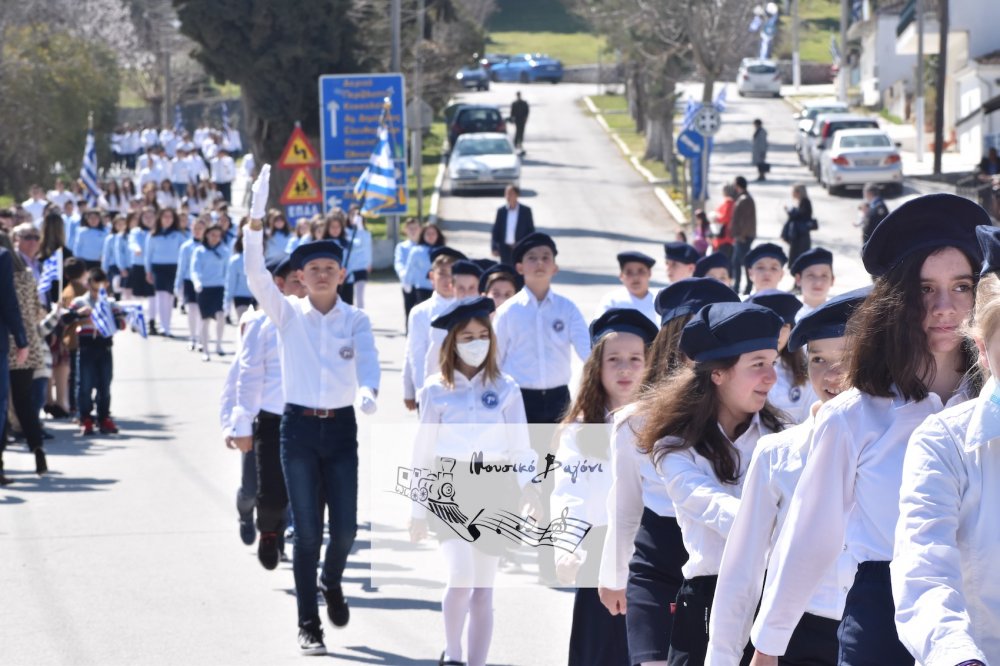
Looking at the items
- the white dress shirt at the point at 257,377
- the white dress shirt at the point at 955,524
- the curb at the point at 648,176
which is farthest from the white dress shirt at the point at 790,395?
the curb at the point at 648,176

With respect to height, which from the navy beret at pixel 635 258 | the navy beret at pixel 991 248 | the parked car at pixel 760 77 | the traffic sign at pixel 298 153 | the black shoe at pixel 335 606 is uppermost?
the parked car at pixel 760 77

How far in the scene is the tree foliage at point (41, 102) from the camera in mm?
47531

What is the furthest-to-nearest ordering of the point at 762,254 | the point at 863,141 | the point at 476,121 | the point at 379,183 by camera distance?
the point at 476,121
the point at 863,141
the point at 379,183
the point at 762,254

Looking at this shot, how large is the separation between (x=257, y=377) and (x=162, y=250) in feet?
51.0

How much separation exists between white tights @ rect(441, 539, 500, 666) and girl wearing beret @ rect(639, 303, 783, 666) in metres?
2.45

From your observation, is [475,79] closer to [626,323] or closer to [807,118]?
[807,118]

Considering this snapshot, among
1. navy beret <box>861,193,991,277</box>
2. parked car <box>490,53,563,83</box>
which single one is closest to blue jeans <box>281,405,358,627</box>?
navy beret <box>861,193,991,277</box>

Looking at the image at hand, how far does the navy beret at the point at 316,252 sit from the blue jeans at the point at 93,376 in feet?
25.5

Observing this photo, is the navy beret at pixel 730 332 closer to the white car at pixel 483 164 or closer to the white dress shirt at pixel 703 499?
the white dress shirt at pixel 703 499

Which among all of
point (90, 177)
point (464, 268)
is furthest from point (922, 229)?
point (90, 177)

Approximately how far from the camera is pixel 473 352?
8156 millimetres

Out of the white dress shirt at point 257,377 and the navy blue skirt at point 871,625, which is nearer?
the navy blue skirt at point 871,625

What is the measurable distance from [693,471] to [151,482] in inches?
363

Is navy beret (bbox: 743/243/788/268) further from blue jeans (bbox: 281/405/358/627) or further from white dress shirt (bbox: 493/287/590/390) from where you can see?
blue jeans (bbox: 281/405/358/627)
